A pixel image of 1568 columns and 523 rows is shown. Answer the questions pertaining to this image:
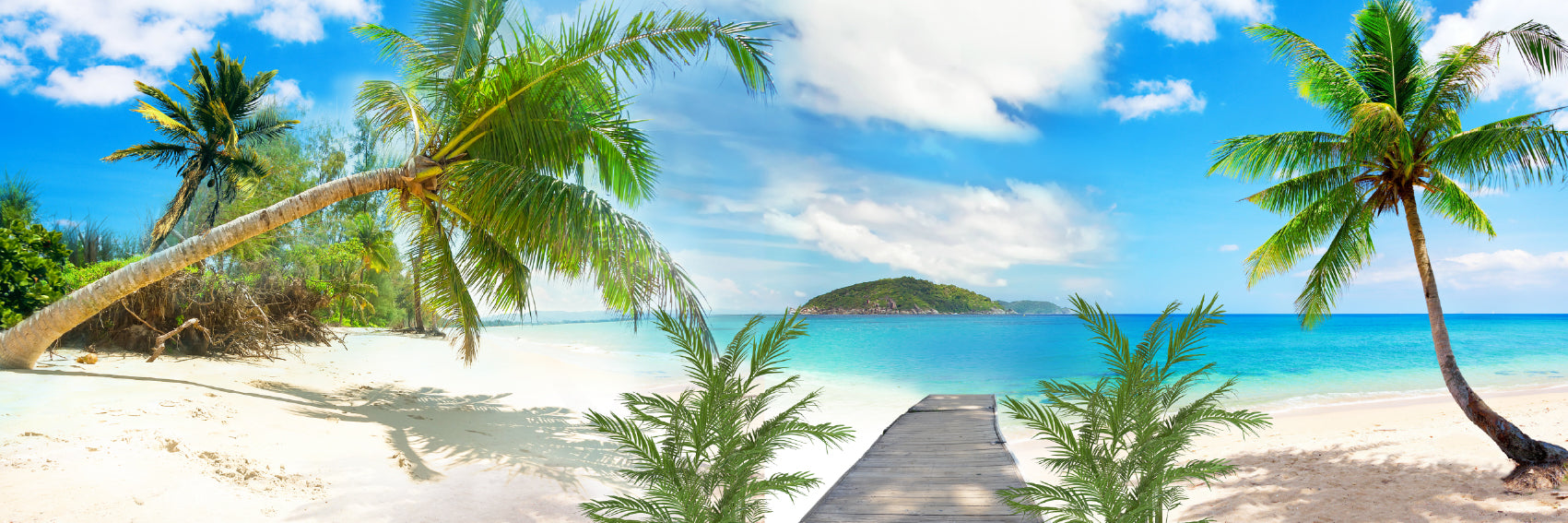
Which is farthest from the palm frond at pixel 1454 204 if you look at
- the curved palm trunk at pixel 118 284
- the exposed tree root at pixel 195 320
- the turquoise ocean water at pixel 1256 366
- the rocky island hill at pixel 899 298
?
the rocky island hill at pixel 899 298

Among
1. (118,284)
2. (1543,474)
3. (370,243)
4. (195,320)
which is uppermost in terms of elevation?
(370,243)

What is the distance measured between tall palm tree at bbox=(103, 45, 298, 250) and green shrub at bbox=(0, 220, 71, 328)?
879 centimetres

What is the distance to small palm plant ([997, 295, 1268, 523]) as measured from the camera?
2.85 m

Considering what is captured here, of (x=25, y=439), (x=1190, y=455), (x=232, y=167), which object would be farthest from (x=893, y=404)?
(x=232, y=167)

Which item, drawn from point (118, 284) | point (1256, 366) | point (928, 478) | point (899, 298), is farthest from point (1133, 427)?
point (899, 298)

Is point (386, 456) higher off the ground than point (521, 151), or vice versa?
point (521, 151)

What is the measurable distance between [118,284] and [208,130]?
43.7 ft

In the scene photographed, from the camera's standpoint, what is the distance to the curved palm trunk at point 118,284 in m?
7.27

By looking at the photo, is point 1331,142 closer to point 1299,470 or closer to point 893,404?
point 1299,470

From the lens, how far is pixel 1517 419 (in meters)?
10.4

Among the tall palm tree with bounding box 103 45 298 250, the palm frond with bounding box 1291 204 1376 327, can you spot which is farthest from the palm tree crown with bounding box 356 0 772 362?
the tall palm tree with bounding box 103 45 298 250

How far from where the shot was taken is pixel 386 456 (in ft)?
19.6

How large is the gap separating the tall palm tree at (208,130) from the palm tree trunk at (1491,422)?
24.5 metres

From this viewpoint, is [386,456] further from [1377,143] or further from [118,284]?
[1377,143]
